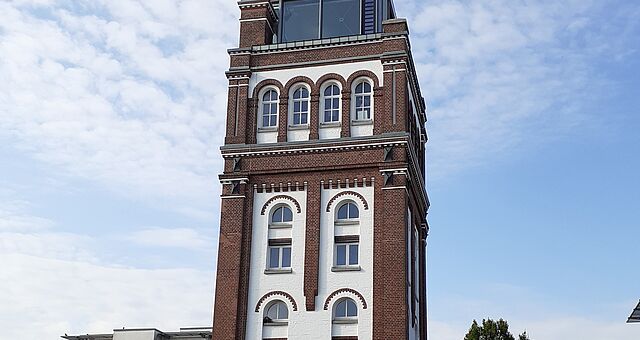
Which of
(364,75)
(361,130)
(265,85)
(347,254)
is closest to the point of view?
(347,254)

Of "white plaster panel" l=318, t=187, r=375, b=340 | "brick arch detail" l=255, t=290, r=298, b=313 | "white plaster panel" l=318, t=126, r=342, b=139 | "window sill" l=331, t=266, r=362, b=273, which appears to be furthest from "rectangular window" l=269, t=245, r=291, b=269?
"white plaster panel" l=318, t=126, r=342, b=139

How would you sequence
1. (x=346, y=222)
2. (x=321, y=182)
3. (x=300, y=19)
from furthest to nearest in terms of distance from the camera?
(x=300, y=19) < (x=321, y=182) < (x=346, y=222)

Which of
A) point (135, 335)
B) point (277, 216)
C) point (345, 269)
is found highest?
point (277, 216)

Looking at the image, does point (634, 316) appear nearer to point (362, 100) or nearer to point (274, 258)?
point (362, 100)

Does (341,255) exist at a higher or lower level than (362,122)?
lower

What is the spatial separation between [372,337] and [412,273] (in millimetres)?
5858

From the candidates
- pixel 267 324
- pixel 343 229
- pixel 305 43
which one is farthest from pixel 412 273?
pixel 305 43

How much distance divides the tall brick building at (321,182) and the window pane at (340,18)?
60 millimetres

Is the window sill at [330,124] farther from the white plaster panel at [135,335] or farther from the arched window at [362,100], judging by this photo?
the white plaster panel at [135,335]

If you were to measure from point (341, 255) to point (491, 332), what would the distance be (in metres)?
21.4

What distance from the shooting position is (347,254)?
3675cm

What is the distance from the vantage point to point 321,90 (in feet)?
130

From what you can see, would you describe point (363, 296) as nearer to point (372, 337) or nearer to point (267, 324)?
point (372, 337)

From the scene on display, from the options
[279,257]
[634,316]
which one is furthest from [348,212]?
[634,316]
